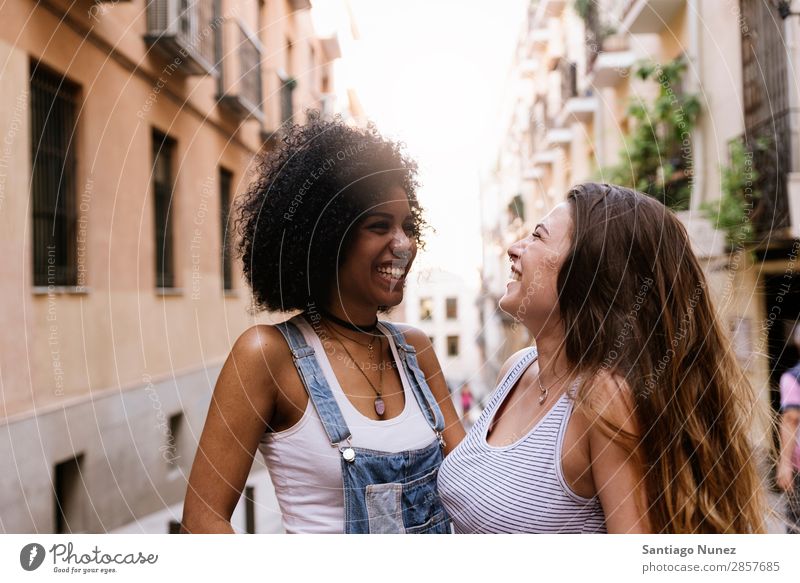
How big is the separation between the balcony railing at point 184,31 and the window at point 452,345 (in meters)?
1.15

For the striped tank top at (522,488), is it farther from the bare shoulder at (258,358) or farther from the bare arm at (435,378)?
the bare shoulder at (258,358)

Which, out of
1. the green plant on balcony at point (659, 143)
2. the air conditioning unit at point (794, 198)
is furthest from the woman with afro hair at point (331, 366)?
the air conditioning unit at point (794, 198)

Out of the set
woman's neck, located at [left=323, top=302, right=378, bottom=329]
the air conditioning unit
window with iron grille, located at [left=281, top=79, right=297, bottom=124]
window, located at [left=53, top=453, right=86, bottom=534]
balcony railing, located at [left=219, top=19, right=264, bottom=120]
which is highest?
balcony railing, located at [left=219, top=19, right=264, bottom=120]

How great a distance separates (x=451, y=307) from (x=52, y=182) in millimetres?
1517

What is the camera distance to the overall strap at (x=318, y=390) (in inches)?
41.7

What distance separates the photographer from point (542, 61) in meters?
2.31

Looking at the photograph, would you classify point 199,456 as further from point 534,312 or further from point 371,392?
point 534,312

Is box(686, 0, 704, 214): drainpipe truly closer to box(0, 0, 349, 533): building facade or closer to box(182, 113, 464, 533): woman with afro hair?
box(0, 0, 349, 533): building facade

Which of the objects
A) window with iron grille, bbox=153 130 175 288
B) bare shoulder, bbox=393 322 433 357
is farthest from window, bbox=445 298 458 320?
window with iron grille, bbox=153 130 175 288

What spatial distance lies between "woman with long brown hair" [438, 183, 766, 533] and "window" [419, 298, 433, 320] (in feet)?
1.42

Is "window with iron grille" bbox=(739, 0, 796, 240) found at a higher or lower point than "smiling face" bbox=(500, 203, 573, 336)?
higher

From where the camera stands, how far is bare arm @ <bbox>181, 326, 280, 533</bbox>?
3.38ft

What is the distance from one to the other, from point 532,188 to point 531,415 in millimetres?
844

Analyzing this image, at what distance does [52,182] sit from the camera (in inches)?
93.7
